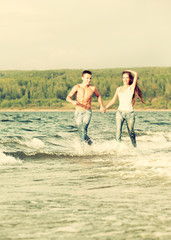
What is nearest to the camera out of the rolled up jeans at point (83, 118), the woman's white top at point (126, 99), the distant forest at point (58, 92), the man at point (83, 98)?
the woman's white top at point (126, 99)

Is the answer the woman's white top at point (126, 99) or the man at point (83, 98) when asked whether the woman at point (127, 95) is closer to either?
the woman's white top at point (126, 99)

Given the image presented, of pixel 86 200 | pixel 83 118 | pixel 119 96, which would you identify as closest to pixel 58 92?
pixel 83 118

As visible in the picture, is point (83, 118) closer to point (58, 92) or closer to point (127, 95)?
point (127, 95)

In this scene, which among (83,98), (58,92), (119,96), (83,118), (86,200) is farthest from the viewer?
(58,92)

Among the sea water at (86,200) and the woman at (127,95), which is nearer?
the sea water at (86,200)

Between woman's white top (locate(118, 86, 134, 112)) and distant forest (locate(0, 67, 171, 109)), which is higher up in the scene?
woman's white top (locate(118, 86, 134, 112))

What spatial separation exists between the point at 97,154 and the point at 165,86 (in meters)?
177

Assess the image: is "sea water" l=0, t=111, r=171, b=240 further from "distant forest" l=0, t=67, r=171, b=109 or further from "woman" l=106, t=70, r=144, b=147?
"distant forest" l=0, t=67, r=171, b=109

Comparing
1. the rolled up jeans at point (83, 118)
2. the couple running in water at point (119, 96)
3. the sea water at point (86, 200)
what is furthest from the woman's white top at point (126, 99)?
the sea water at point (86, 200)

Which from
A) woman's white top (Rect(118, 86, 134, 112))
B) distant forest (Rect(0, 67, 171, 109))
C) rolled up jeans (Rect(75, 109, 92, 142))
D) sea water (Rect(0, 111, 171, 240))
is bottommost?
distant forest (Rect(0, 67, 171, 109))

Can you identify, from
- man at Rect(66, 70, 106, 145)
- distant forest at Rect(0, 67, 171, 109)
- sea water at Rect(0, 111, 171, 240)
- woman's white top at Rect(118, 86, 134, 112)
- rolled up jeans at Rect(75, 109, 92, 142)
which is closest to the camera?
sea water at Rect(0, 111, 171, 240)

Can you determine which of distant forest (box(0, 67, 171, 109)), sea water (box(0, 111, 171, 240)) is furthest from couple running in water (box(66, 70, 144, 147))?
distant forest (box(0, 67, 171, 109))

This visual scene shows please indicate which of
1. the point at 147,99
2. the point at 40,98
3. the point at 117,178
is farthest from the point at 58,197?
the point at 40,98

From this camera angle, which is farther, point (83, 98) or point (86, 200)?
point (83, 98)
